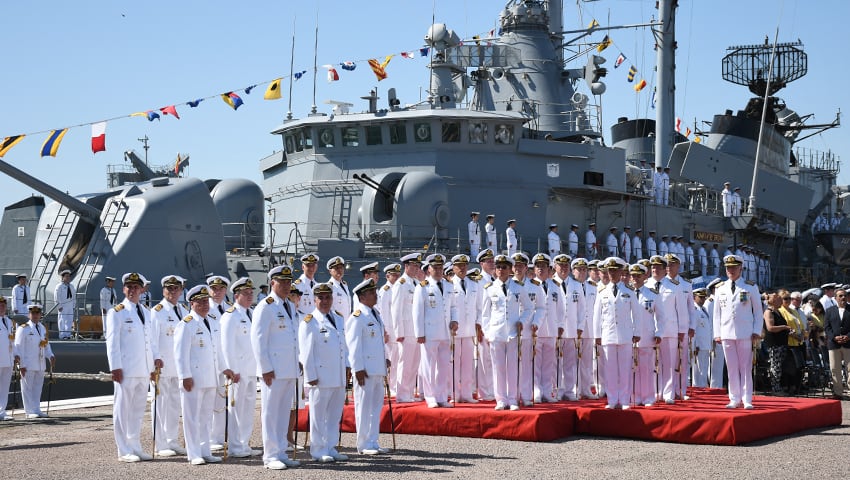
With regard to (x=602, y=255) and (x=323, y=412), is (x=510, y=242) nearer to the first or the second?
(x=602, y=255)

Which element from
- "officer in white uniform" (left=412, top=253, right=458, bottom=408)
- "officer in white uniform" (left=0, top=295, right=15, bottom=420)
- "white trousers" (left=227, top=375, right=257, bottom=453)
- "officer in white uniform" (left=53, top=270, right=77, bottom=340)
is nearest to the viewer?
"white trousers" (left=227, top=375, right=257, bottom=453)

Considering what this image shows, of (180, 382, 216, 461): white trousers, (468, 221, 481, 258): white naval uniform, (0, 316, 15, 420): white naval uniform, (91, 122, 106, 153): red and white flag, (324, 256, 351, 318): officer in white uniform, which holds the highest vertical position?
(91, 122, 106, 153): red and white flag

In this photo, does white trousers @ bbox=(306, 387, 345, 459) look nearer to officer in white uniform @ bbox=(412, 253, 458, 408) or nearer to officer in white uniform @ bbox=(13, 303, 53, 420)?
officer in white uniform @ bbox=(412, 253, 458, 408)

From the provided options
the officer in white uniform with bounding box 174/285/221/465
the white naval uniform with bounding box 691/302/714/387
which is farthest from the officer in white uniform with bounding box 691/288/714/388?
the officer in white uniform with bounding box 174/285/221/465

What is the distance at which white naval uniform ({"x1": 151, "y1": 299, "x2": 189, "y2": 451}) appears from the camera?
859 centimetres

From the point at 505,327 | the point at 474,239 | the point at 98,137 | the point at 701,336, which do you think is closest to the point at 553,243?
the point at 474,239

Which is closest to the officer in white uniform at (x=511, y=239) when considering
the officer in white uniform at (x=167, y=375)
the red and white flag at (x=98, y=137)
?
the red and white flag at (x=98, y=137)

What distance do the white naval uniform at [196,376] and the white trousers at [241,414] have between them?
0.57 ft

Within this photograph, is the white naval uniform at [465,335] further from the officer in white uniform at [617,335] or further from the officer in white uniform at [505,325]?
the officer in white uniform at [617,335]

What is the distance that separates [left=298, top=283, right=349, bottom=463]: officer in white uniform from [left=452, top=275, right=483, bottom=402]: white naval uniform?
250cm

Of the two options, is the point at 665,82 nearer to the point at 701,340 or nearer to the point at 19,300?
the point at 701,340

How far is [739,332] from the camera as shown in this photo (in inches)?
383

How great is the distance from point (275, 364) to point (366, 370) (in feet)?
2.46

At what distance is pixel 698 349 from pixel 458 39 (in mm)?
9863
